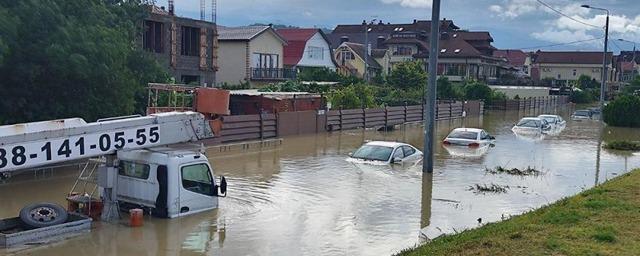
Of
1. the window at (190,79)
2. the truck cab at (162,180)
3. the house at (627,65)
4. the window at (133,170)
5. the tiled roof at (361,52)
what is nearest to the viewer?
the truck cab at (162,180)

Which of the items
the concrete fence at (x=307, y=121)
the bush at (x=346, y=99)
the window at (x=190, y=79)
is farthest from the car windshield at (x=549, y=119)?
the window at (x=190, y=79)

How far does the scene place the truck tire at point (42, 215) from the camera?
1314 cm

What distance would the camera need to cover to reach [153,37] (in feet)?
153

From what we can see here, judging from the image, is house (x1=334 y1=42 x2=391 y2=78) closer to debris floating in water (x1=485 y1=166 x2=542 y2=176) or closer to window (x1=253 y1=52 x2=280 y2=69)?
window (x1=253 y1=52 x2=280 y2=69)

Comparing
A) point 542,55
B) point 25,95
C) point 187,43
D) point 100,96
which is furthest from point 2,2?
point 542,55

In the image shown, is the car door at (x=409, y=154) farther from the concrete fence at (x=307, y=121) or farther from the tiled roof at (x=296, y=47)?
the tiled roof at (x=296, y=47)

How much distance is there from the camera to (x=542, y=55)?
14025 centimetres

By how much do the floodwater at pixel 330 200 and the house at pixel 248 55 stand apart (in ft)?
85.8

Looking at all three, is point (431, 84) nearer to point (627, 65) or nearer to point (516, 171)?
point (516, 171)

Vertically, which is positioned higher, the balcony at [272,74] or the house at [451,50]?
the house at [451,50]

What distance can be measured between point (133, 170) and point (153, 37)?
32827 mm

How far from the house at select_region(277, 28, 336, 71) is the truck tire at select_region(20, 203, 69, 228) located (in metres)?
59.1

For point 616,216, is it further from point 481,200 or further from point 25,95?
point 25,95

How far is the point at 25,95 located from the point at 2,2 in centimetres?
286
